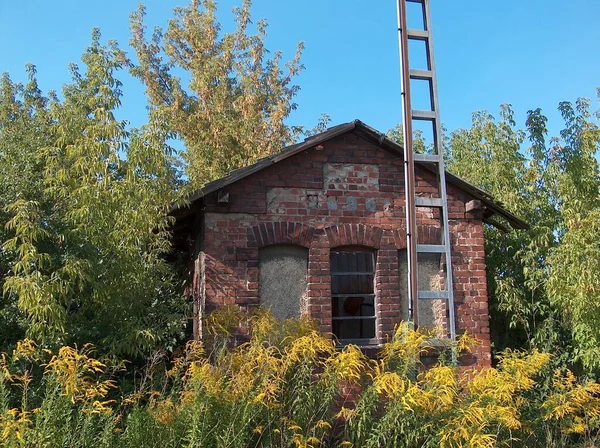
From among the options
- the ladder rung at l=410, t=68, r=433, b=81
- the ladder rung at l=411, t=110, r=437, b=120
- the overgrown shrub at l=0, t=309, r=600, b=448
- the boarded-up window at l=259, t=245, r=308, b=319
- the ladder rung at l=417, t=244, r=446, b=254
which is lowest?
the overgrown shrub at l=0, t=309, r=600, b=448

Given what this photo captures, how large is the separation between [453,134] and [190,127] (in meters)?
7.92

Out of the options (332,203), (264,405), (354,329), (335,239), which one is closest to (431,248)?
(335,239)

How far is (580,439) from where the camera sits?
29.8ft

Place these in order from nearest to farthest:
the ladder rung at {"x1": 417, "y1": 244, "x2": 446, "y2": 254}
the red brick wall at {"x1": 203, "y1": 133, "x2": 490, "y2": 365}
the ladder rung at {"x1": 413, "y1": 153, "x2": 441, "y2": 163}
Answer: the ladder rung at {"x1": 417, "y1": 244, "x2": 446, "y2": 254}, the ladder rung at {"x1": 413, "y1": 153, "x2": 441, "y2": 163}, the red brick wall at {"x1": 203, "y1": 133, "x2": 490, "y2": 365}

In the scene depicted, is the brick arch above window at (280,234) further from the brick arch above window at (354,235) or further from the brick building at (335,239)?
the brick arch above window at (354,235)

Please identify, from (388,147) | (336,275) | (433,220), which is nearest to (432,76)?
(388,147)

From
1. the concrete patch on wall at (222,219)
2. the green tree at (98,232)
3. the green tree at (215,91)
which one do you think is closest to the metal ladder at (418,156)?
the concrete patch on wall at (222,219)

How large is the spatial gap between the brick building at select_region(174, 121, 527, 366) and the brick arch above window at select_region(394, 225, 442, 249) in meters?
0.02

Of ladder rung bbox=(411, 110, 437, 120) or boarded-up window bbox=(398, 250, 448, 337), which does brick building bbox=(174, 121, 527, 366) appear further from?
ladder rung bbox=(411, 110, 437, 120)

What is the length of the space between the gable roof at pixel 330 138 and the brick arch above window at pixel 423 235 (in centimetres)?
78

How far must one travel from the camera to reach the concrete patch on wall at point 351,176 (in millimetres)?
9695

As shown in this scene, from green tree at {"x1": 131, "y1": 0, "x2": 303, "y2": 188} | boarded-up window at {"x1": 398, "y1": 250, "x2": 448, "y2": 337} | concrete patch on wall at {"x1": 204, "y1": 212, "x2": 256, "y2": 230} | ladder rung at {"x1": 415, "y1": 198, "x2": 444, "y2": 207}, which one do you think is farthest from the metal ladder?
green tree at {"x1": 131, "y1": 0, "x2": 303, "y2": 188}

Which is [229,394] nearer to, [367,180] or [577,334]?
[367,180]

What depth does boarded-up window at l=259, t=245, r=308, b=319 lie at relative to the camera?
9.25m
